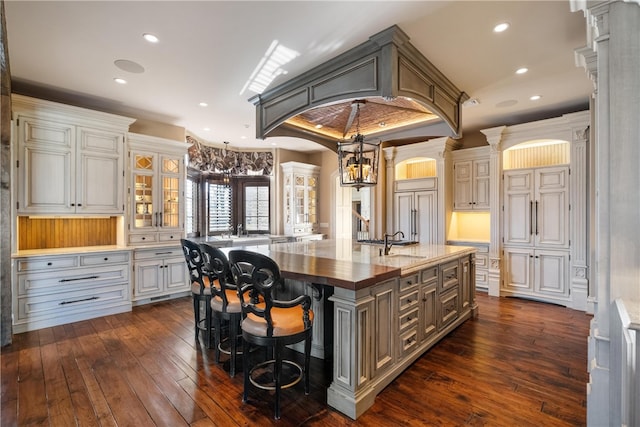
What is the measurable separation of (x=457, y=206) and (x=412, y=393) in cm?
422

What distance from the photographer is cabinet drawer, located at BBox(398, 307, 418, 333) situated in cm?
254

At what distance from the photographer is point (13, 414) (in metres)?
2.06

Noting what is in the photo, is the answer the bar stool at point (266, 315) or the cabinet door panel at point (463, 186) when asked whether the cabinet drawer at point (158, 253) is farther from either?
the cabinet door panel at point (463, 186)

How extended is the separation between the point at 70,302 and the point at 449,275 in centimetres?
467

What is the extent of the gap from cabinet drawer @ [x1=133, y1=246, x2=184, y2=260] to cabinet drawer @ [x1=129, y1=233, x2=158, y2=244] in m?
0.20

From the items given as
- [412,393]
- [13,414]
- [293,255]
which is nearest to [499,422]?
[412,393]

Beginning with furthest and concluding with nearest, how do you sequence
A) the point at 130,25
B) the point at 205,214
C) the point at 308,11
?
the point at 205,214 < the point at 130,25 < the point at 308,11

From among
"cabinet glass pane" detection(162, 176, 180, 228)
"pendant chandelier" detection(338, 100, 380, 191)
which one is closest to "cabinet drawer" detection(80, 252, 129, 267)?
"cabinet glass pane" detection(162, 176, 180, 228)

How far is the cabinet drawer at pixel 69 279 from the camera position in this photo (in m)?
3.57

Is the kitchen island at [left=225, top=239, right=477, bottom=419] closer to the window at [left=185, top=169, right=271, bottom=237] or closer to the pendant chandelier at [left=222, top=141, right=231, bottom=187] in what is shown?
the window at [left=185, top=169, right=271, bottom=237]

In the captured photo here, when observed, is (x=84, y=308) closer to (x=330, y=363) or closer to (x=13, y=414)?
(x=13, y=414)

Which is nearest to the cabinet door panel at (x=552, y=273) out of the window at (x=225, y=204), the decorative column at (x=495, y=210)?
the decorative column at (x=495, y=210)

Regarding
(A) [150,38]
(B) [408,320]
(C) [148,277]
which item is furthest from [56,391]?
(A) [150,38]

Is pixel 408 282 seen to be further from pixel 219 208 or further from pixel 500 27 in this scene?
pixel 219 208
